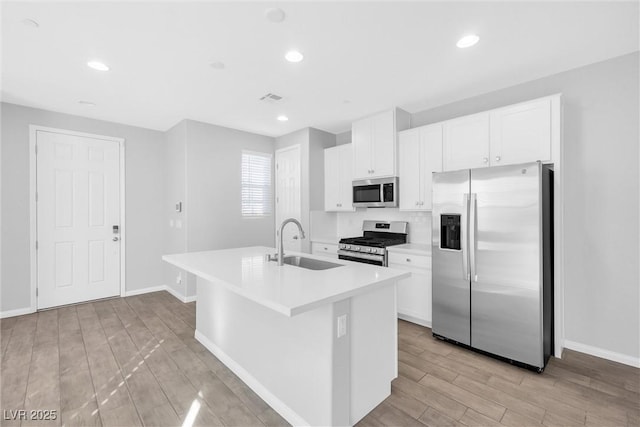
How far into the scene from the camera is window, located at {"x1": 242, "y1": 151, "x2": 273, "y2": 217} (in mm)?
4996

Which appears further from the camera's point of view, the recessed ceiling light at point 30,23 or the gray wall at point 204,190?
the gray wall at point 204,190

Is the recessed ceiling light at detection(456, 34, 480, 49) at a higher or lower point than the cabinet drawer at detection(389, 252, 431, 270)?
higher

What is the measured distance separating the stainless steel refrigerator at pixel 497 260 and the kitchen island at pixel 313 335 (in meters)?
1.06

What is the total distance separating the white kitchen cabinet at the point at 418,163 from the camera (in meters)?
3.40

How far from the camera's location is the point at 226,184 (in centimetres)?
472

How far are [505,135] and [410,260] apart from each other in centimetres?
159

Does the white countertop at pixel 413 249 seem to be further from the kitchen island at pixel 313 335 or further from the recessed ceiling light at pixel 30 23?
the recessed ceiling light at pixel 30 23

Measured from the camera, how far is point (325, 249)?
15.0ft

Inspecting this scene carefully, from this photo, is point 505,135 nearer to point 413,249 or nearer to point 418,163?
point 418,163

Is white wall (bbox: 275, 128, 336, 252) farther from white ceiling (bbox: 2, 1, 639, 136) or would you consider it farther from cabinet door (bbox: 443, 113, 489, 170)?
cabinet door (bbox: 443, 113, 489, 170)

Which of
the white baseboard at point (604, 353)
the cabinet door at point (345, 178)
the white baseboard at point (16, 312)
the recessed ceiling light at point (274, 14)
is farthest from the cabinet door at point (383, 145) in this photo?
the white baseboard at point (16, 312)

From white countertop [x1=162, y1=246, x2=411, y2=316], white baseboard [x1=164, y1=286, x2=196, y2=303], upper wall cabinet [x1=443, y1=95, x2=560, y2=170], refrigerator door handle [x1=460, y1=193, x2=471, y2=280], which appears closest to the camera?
white countertop [x1=162, y1=246, x2=411, y2=316]

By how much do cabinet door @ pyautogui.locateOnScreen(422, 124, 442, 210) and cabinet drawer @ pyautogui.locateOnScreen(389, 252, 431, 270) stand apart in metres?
0.61

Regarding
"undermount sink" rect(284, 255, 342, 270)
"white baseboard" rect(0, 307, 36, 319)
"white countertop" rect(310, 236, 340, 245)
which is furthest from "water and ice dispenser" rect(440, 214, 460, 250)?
"white baseboard" rect(0, 307, 36, 319)
